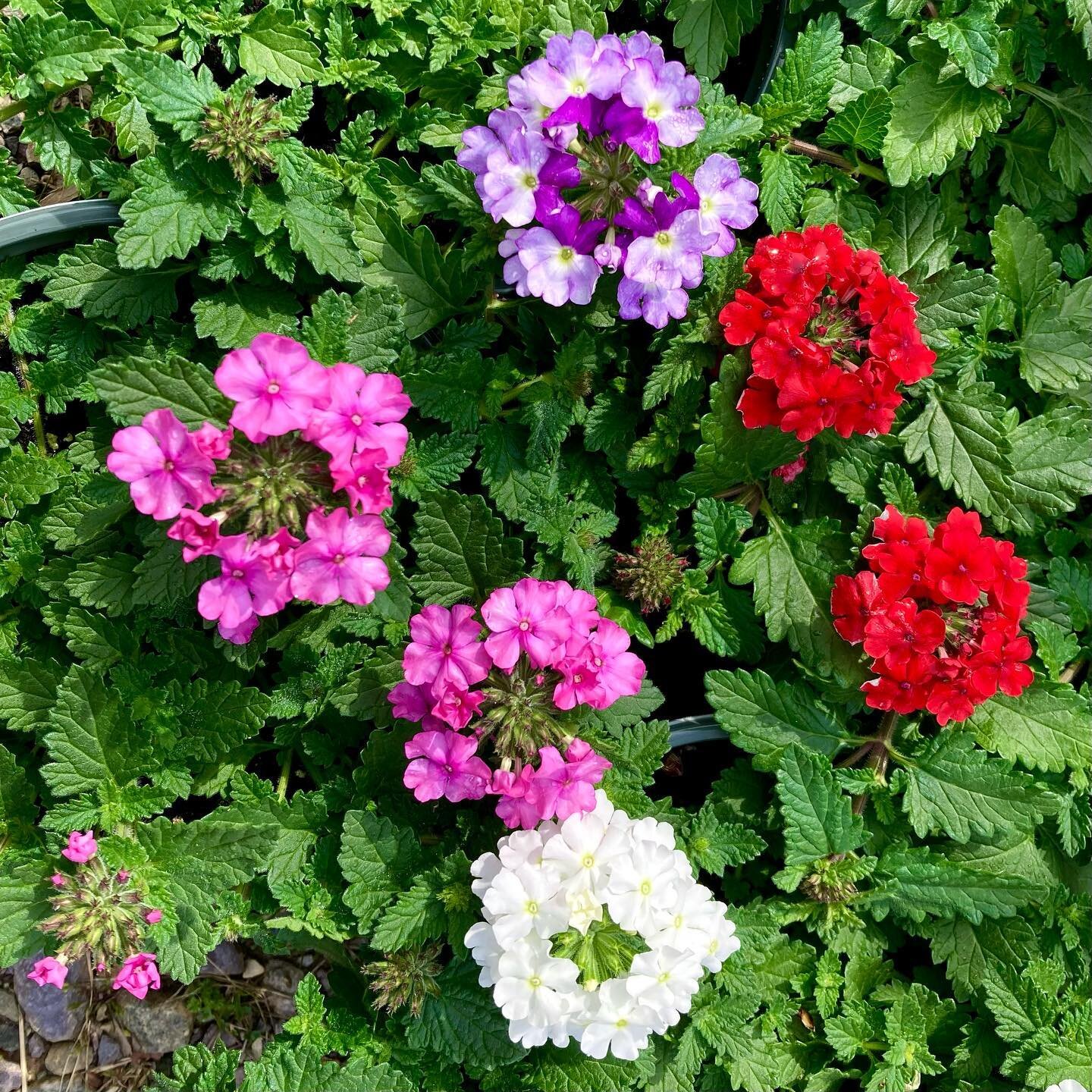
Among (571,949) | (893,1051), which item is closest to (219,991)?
(571,949)

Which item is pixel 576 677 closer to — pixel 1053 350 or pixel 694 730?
pixel 694 730

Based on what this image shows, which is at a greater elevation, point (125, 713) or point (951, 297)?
point (951, 297)

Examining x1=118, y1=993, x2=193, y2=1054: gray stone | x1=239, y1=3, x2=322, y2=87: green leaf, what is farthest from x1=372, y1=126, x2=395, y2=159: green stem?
x1=118, y1=993, x2=193, y2=1054: gray stone

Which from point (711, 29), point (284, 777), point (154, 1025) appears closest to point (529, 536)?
point (284, 777)

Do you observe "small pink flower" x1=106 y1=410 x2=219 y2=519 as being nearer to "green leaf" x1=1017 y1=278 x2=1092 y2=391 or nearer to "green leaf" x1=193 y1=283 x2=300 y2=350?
"green leaf" x1=193 y1=283 x2=300 y2=350

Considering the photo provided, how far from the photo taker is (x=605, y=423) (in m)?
2.66

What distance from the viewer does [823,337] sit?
2412 millimetres

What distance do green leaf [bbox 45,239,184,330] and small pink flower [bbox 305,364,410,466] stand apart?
2.92 feet

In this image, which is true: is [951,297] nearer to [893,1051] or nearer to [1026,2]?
[1026,2]

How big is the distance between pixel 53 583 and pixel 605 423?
1.50m

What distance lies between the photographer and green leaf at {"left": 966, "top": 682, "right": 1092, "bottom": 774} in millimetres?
2807

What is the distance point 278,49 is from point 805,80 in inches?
54.5

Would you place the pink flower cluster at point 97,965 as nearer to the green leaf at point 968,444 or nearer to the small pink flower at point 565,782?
the small pink flower at point 565,782

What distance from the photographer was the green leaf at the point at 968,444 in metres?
2.78
